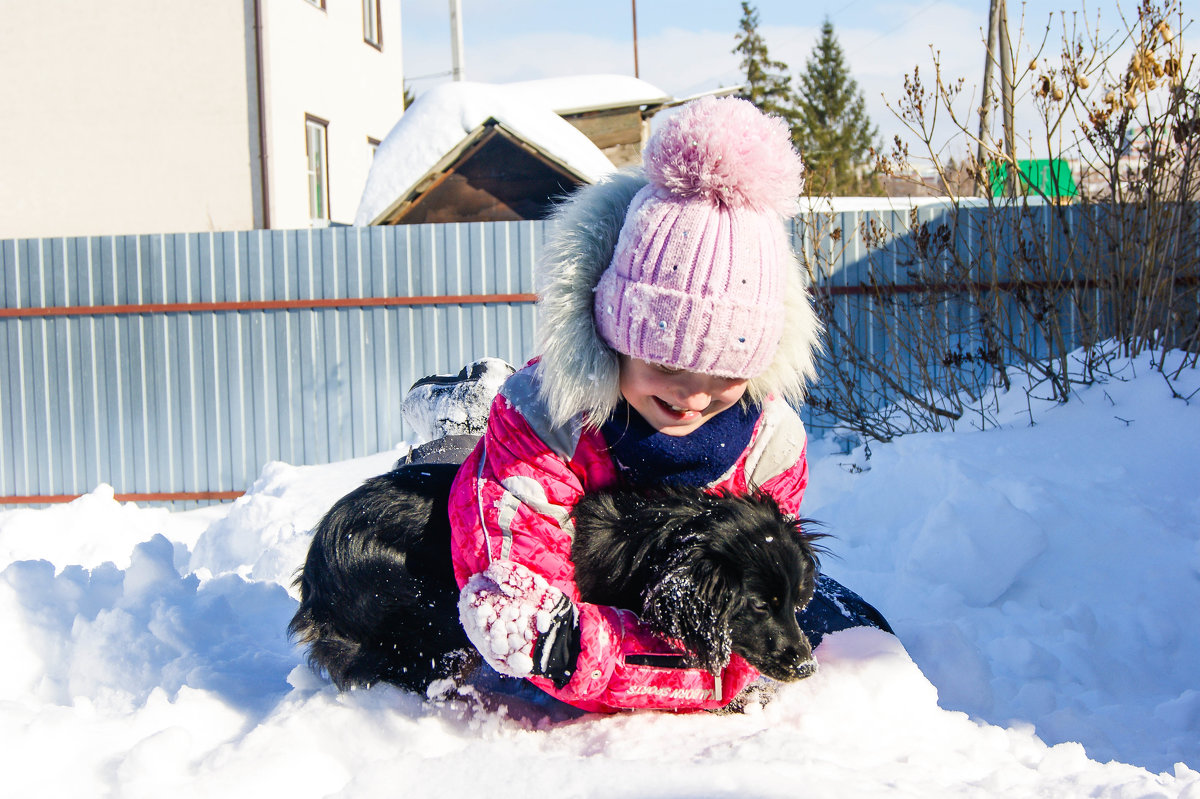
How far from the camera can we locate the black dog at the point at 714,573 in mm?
1522

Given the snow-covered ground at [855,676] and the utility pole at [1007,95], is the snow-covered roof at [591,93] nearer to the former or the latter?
the utility pole at [1007,95]

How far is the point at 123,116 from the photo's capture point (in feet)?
35.8

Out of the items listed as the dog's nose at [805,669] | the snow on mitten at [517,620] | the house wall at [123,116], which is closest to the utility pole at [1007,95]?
the dog's nose at [805,669]

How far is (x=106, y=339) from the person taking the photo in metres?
6.94

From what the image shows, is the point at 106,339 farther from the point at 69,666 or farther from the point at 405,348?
the point at 69,666

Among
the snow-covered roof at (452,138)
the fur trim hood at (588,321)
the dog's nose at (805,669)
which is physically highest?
the snow-covered roof at (452,138)

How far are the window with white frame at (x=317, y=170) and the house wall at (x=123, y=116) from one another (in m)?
1.09

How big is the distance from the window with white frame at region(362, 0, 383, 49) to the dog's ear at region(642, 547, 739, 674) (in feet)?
45.5

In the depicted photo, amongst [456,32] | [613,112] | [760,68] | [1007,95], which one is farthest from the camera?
[760,68]

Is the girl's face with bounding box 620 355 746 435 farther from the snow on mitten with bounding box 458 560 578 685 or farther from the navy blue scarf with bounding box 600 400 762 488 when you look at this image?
the snow on mitten with bounding box 458 560 578 685

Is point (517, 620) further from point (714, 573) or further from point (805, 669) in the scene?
point (805, 669)

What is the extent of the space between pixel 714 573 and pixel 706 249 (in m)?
0.57

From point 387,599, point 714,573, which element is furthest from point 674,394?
point 387,599

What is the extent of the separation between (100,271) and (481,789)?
22.8 ft
